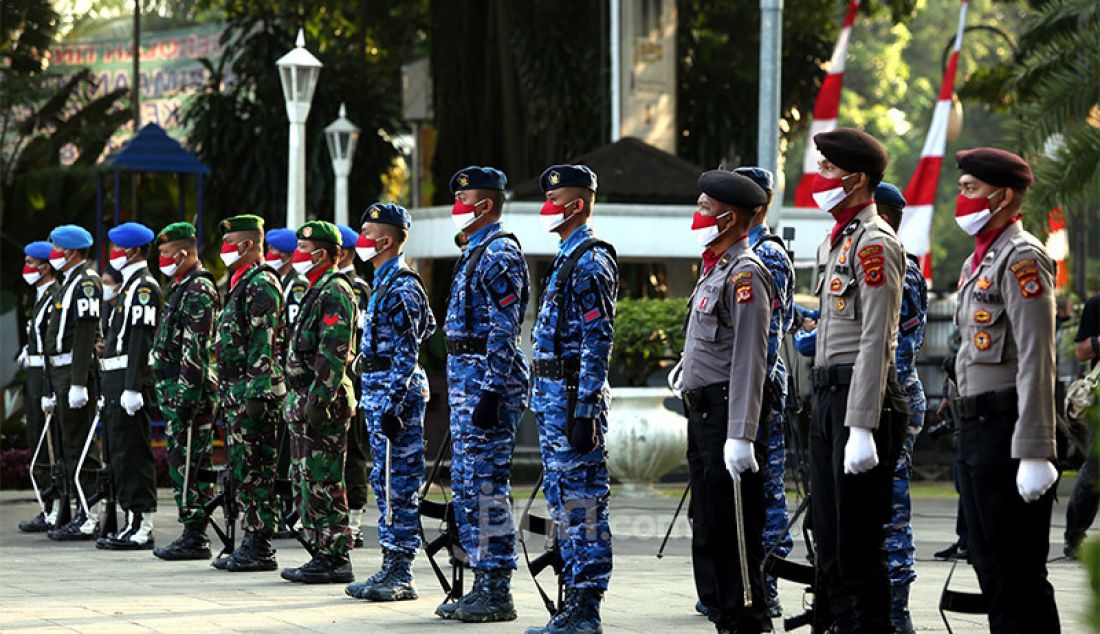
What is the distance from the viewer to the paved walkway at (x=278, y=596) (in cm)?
884

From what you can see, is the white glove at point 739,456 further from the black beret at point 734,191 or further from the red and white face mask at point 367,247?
the red and white face mask at point 367,247

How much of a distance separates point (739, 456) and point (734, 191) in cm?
133

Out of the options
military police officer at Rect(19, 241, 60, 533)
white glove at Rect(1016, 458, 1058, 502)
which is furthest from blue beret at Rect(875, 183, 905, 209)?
military police officer at Rect(19, 241, 60, 533)

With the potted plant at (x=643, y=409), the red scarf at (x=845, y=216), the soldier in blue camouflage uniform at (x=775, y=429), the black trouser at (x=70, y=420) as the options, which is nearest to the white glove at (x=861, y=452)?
the red scarf at (x=845, y=216)

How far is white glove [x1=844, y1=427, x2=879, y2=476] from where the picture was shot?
6629 mm

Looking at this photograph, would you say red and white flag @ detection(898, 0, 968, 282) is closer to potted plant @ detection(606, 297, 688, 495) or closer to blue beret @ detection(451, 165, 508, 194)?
potted plant @ detection(606, 297, 688, 495)

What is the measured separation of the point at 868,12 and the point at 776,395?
22955mm

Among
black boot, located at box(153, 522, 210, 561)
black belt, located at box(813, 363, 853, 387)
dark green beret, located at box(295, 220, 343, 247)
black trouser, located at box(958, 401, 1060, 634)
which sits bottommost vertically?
black boot, located at box(153, 522, 210, 561)

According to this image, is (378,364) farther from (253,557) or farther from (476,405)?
(253,557)

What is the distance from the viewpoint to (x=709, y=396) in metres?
7.76

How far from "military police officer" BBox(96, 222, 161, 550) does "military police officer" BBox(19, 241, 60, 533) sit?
1264mm

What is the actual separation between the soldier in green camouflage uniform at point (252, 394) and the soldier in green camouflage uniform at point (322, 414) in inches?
26.1

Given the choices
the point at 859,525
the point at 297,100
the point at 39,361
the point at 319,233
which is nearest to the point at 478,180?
the point at 319,233

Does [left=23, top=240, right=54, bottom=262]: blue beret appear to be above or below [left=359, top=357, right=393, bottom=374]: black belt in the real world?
above
